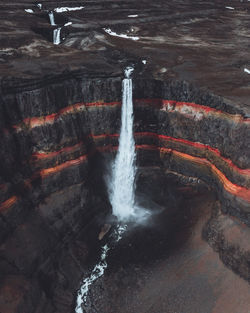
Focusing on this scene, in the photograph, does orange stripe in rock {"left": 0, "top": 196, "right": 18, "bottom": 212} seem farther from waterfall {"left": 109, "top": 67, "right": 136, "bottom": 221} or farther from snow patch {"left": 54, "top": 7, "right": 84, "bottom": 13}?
snow patch {"left": 54, "top": 7, "right": 84, "bottom": 13}

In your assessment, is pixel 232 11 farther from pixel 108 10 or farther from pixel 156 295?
pixel 156 295

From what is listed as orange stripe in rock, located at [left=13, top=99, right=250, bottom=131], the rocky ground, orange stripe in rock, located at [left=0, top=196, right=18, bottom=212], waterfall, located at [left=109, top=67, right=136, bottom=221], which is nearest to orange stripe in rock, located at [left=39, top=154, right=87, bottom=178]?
orange stripe in rock, located at [left=0, top=196, right=18, bottom=212]

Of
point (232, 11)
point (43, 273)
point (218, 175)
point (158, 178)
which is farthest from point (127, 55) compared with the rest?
point (232, 11)

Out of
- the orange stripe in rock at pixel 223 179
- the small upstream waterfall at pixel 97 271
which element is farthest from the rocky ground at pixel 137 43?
the small upstream waterfall at pixel 97 271

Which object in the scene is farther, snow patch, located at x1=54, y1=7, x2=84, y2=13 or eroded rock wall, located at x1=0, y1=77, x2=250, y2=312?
snow patch, located at x1=54, y1=7, x2=84, y2=13

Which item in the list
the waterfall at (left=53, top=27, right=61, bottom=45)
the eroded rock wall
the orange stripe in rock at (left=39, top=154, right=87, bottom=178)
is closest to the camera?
the eroded rock wall

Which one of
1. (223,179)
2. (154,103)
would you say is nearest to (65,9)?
(154,103)

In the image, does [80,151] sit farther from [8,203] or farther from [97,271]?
[97,271]
